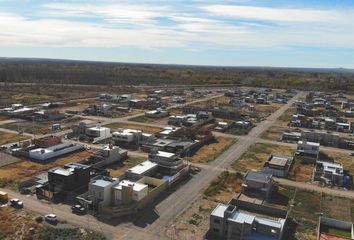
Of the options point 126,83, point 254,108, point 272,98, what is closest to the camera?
point 254,108

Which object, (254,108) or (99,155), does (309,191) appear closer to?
(99,155)

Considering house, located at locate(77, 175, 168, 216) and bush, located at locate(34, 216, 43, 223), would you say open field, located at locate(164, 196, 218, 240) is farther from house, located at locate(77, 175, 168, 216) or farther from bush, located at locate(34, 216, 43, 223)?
bush, located at locate(34, 216, 43, 223)

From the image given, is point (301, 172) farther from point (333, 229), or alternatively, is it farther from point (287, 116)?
point (287, 116)

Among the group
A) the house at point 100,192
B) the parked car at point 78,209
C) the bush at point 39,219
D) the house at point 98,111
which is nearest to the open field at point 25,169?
the bush at point 39,219

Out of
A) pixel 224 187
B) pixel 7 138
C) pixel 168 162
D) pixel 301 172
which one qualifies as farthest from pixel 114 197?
pixel 7 138

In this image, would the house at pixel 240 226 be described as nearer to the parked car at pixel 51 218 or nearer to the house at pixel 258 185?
the house at pixel 258 185

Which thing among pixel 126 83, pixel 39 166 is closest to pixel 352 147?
pixel 39 166

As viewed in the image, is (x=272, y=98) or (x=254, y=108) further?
(x=272, y=98)
